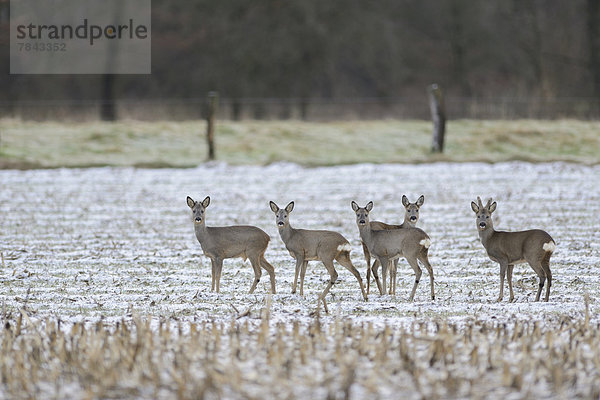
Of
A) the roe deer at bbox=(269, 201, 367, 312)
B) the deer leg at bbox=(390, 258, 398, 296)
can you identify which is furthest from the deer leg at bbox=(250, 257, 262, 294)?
the deer leg at bbox=(390, 258, 398, 296)

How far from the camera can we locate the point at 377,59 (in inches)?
2247

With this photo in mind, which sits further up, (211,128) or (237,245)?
(211,128)

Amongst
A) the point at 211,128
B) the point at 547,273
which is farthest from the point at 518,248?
the point at 211,128

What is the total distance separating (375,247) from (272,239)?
17.6 ft

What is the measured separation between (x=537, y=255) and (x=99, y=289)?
5631 mm

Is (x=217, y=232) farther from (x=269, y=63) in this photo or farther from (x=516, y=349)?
(x=269, y=63)

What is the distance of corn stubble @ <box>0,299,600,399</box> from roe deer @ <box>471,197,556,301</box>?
2376mm

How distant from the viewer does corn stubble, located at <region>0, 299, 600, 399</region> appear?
6652 mm

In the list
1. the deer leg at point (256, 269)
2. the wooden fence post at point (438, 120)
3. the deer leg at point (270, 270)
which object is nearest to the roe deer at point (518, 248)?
the deer leg at point (270, 270)

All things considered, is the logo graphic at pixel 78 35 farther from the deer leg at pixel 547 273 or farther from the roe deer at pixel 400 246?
the deer leg at pixel 547 273

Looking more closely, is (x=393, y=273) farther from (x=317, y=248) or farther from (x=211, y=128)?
(x=211, y=128)

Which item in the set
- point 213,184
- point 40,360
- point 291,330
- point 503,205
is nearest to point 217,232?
point 291,330

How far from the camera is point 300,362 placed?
7.21 m

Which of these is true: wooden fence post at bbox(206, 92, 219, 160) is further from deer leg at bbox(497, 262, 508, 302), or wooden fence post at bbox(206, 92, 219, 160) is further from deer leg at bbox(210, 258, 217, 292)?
deer leg at bbox(497, 262, 508, 302)
